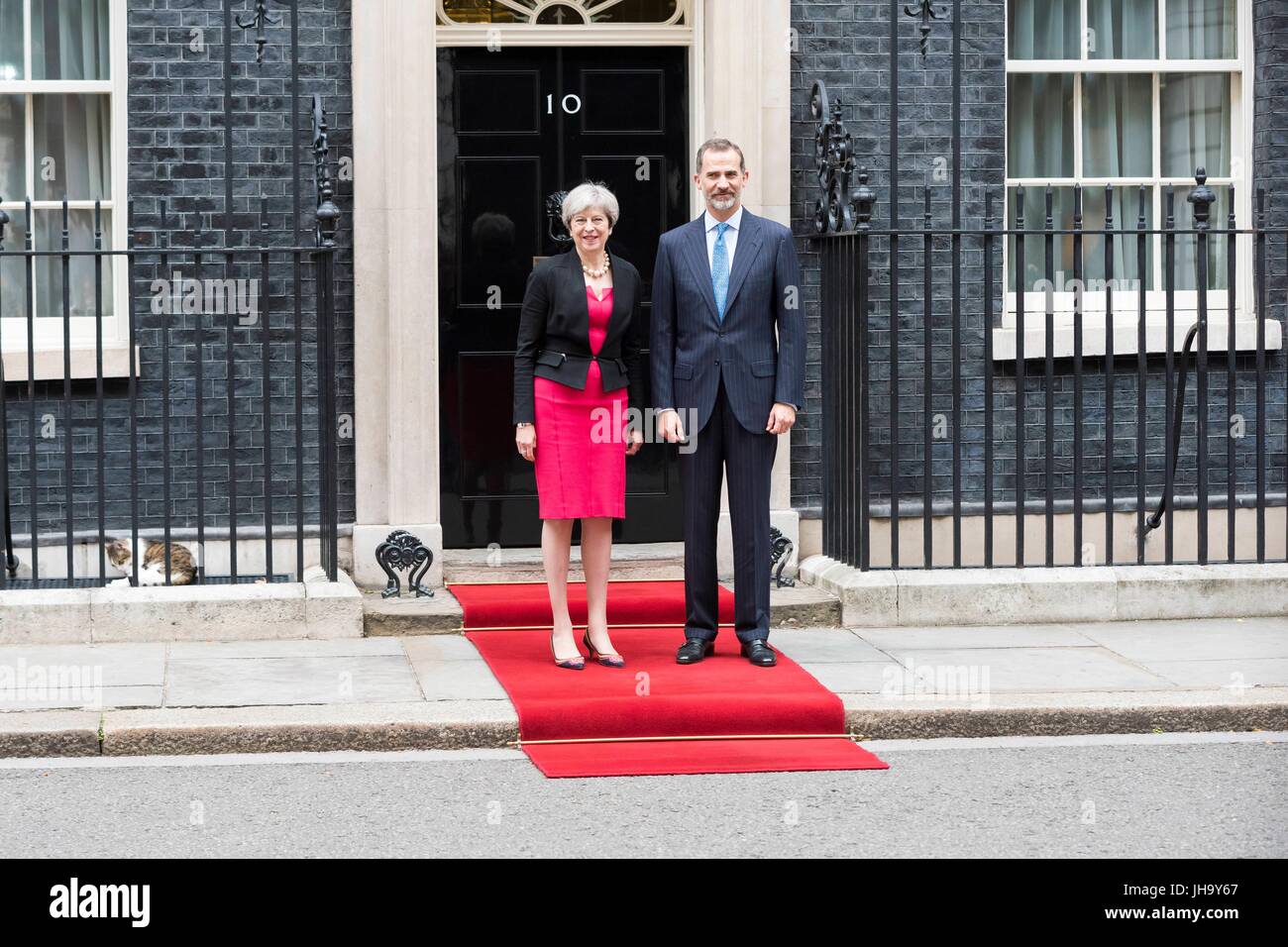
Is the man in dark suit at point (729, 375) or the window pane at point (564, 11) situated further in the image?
the window pane at point (564, 11)

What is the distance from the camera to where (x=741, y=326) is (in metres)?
8.04

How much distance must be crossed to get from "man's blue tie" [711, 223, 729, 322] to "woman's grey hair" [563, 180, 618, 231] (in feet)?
1.65

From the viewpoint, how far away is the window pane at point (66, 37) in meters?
9.82

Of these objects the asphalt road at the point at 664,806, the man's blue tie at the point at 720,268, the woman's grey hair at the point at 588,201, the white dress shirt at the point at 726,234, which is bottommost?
the asphalt road at the point at 664,806

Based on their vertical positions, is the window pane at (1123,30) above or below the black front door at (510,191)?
above

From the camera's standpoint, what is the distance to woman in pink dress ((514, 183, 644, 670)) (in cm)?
782

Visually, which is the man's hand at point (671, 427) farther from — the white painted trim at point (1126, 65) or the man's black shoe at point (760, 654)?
the white painted trim at point (1126, 65)

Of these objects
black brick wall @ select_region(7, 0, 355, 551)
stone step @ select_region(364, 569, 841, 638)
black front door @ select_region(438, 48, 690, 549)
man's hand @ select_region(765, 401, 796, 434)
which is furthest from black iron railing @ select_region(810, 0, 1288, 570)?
black brick wall @ select_region(7, 0, 355, 551)

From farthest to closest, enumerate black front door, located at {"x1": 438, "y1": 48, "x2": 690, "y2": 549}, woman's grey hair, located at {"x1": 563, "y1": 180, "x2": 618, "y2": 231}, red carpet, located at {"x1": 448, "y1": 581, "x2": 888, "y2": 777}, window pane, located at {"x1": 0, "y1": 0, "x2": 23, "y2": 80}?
black front door, located at {"x1": 438, "y1": 48, "x2": 690, "y2": 549}
window pane, located at {"x1": 0, "y1": 0, "x2": 23, "y2": 80}
woman's grey hair, located at {"x1": 563, "y1": 180, "x2": 618, "y2": 231}
red carpet, located at {"x1": 448, "y1": 581, "x2": 888, "y2": 777}

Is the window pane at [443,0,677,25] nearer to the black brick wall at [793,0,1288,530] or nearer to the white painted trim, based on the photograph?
the black brick wall at [793,0,1288,530]

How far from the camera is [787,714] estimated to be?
7.26m

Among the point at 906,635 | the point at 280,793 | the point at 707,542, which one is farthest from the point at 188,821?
the point at 906,635

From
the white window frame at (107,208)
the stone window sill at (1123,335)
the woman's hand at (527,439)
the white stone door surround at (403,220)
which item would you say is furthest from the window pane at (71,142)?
the stone window sill at (1123,335)

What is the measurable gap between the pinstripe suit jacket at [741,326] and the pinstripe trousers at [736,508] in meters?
0.08
